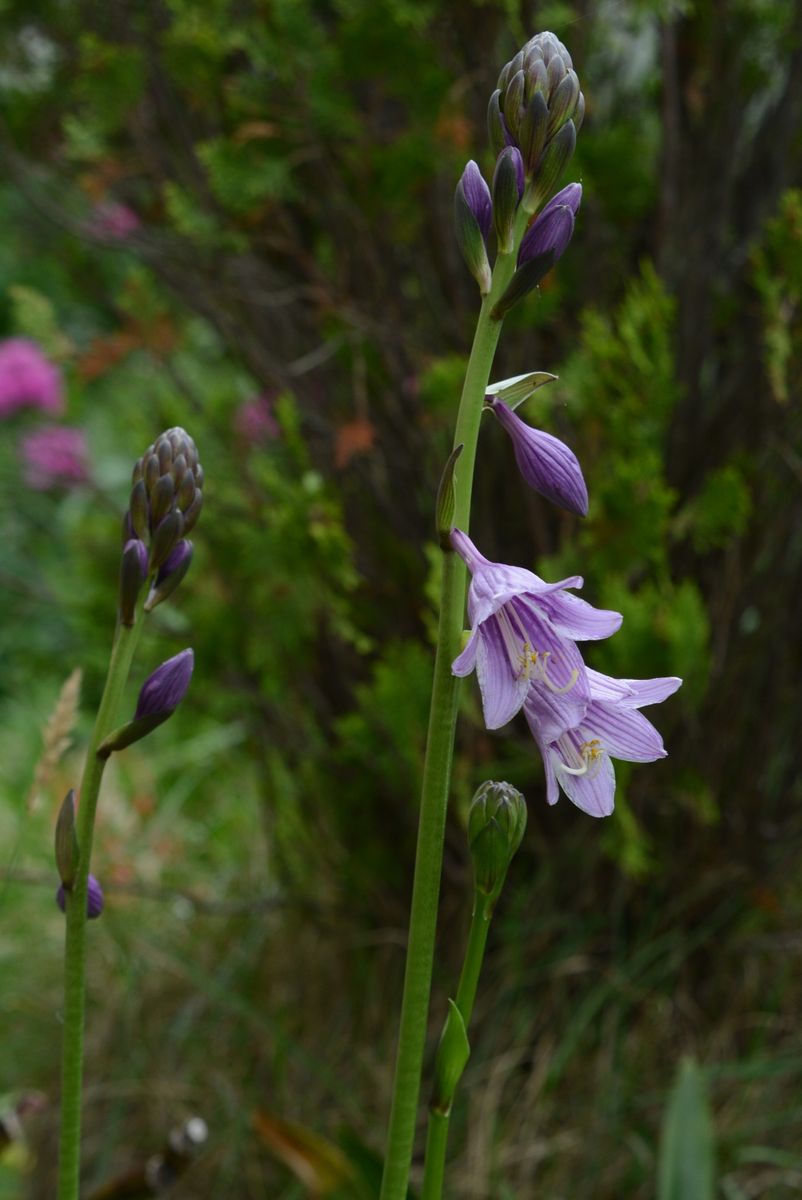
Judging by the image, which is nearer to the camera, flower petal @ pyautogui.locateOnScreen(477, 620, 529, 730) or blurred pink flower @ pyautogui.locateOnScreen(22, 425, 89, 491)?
flower petal @ pyautogui.locateOnScreen(477, 620, 529, 730)

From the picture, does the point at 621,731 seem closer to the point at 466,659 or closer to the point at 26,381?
the point at 466,659

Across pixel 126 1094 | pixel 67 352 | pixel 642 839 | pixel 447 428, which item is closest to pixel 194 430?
pixel 67 352

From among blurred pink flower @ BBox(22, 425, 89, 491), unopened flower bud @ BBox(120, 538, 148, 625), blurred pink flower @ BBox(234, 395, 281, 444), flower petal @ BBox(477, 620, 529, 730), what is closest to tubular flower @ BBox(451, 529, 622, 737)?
flower petal @ BBox(477, 620, 529, 730)

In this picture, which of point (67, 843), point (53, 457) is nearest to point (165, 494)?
point (67, 843)

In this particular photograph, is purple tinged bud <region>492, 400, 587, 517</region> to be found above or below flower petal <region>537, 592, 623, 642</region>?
above

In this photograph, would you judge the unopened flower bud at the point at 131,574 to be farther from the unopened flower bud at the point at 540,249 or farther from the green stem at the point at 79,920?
the unopened flower bud at the point at 540,249

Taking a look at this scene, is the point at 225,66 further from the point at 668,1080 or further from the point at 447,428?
the point at 668,1080

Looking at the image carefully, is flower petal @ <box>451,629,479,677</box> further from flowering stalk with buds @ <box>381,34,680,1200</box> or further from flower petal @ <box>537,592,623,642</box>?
flower petal @ <box>537,592,623,642</box>
